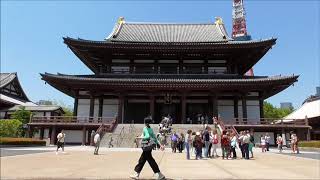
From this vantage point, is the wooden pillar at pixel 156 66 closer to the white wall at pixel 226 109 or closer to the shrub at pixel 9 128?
the white wall at pixel 226 109

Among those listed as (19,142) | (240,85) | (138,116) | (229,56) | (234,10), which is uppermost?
(234,10)

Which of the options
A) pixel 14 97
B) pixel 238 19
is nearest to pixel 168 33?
pixel 14 97

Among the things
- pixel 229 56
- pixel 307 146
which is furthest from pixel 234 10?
pixel 307 146

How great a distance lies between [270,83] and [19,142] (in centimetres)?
2655

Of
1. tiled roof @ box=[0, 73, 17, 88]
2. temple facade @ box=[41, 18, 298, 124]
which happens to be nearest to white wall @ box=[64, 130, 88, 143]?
temple facade @ box=[41, 18, 298, 124]

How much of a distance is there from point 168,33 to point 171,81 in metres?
15.2

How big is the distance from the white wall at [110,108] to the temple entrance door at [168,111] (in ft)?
16.7

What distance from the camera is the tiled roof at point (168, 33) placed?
4572 centimetres

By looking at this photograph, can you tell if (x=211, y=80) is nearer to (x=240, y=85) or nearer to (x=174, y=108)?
(x=240, y=85)

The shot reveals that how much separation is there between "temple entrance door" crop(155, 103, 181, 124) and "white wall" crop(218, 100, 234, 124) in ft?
16.6

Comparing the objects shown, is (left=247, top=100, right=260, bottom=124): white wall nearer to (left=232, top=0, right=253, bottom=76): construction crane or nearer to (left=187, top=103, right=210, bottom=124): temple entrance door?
(left=187, top=103, right=210, bottom=124): temple entrance door

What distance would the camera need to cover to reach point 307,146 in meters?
29.7

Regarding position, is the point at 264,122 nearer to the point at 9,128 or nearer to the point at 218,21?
the point at 218,21

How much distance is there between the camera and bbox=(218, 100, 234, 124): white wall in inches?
1572
